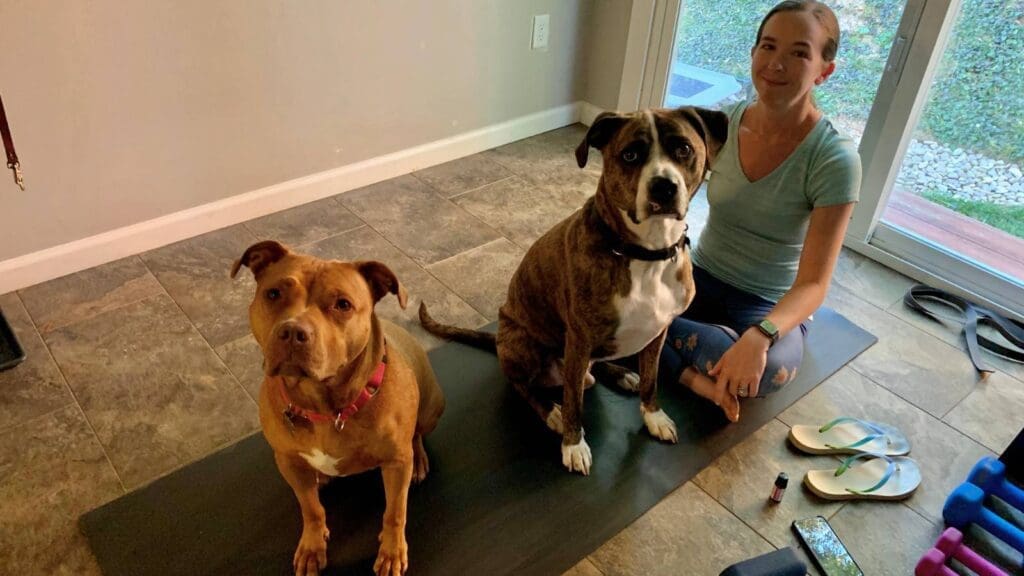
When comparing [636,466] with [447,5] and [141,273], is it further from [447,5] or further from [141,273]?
[447,5]

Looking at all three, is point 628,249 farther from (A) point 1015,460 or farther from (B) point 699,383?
(A) point 1015,460

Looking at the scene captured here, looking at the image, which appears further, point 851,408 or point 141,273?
point 141,273

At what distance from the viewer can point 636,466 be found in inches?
79.8

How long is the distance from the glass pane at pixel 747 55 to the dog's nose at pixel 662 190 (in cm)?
184

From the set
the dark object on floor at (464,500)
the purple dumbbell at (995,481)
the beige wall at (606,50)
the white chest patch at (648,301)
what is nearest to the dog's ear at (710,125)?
the white chest patch at (648,301)

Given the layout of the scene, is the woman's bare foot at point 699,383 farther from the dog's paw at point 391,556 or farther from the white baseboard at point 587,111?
the white baseboard at point 587,111

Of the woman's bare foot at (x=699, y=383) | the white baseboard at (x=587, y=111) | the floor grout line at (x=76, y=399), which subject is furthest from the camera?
the white baseboard at (x=587, y=111)

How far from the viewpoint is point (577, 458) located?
78.2 inches

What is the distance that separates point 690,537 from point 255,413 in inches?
49.2

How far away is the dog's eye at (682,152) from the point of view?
1.62m

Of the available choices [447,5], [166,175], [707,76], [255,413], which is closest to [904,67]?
[707,76]

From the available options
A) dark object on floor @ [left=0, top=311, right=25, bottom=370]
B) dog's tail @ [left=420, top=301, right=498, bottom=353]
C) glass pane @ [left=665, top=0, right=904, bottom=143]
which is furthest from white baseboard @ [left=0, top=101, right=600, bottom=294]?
dog's tail @ [left=420, top=301, right=498, bottom=353]

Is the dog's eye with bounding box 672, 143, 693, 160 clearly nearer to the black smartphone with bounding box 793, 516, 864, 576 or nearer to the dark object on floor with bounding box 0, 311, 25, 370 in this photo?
the black smartphone with bounding box 793, 516, 864, 576

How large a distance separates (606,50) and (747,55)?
762 millimetres
